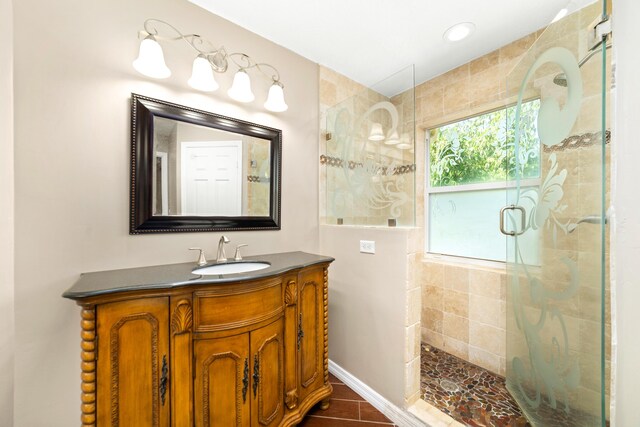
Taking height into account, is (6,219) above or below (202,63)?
below

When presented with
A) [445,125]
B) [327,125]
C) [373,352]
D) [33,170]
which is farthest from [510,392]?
[33,170]

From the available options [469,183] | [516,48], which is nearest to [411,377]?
[469,183]

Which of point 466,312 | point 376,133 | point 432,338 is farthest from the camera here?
point 432,338

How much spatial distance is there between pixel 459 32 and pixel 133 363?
2.67 metres

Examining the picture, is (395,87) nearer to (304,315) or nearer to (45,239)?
(304,315)

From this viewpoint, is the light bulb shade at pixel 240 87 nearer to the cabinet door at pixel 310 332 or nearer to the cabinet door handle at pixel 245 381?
the cabinet door at pixel 310 332

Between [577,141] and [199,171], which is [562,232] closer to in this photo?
[577,141]

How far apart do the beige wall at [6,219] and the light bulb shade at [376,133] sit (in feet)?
6.13

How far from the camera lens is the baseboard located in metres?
1.48

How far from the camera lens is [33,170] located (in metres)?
1.10

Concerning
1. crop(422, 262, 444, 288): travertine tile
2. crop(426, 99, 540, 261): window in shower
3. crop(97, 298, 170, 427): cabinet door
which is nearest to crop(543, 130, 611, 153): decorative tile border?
crop(426, 99, 540, 261): window in shower

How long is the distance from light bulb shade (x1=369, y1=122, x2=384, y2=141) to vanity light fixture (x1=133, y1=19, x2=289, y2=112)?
0.66 metres

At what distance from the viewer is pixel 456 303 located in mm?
2160

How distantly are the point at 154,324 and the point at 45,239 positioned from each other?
0.68 meters
